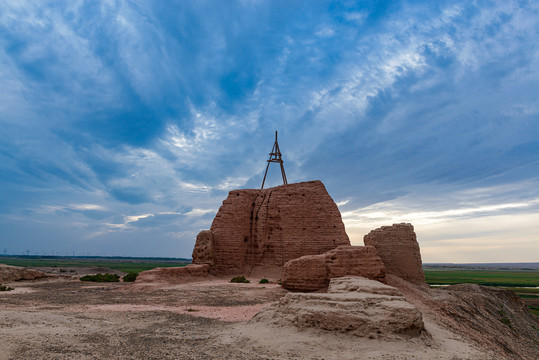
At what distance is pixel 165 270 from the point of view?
18797 mm

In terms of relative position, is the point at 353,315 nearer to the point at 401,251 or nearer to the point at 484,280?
the point at 401,251

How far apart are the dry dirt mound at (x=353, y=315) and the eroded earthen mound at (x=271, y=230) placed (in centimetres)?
1208

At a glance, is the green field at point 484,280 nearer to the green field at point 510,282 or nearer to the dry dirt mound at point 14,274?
the green field at point 510,282

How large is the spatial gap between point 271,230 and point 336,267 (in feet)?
28.0

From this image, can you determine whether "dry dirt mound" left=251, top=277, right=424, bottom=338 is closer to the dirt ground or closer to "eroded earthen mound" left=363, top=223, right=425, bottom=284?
the dirt ground

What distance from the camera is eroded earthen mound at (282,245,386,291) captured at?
13641 millimetres

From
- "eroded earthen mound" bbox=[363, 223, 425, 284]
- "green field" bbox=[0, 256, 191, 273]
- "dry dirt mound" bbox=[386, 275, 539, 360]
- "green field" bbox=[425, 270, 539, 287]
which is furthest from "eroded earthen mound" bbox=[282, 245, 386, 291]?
"green field" bbox=[0, 256, 191, 273]

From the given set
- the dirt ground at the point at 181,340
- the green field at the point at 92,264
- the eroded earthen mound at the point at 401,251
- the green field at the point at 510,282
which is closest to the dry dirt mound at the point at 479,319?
the eroded earthen mound at the point at 401,251

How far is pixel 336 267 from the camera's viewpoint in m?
13.7

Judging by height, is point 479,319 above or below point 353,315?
below

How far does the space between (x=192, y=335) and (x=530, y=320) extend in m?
25.3

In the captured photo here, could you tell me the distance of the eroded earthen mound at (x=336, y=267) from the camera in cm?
1364

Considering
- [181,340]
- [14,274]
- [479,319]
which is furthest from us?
[14,274]

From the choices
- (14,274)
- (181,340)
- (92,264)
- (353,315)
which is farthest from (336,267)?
(92,264)
